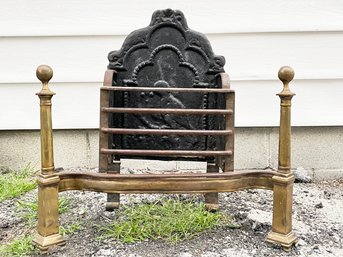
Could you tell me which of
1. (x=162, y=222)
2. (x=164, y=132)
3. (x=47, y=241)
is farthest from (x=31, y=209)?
(x=164, y=132)

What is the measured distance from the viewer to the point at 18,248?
231 cm

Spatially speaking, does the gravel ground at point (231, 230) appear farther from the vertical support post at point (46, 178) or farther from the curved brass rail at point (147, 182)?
the curved brass rail at point (147, 182)

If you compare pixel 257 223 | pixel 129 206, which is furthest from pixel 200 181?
pixel 129 206

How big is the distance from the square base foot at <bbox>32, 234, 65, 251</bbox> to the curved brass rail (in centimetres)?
24

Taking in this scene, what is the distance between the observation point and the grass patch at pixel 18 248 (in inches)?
89.9

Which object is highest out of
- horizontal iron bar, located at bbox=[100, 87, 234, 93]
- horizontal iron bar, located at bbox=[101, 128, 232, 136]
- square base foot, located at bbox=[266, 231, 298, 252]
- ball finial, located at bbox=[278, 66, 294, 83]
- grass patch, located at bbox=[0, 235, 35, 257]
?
ball finial, located at bbox=[278, 66, 294, 83]

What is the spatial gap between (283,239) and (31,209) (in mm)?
1613

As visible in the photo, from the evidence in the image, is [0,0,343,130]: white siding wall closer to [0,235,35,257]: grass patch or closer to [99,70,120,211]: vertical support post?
[99,70,120,211]: vertical support post

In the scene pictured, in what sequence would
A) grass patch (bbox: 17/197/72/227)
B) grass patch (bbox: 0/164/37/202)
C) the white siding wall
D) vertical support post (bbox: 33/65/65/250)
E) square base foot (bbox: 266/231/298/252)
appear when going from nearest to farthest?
vertical support post (bbox: 33/65/65/250), square base foot (bbox: 266/231/298/252), grass patch (bbox: 17/197/72/227), grass patch (bbox: 0/164/37/202), the white siding wall

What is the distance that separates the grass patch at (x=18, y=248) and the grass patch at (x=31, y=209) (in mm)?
299

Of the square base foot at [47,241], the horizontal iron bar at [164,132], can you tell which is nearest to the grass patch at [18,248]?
the square base foot at [47,241]

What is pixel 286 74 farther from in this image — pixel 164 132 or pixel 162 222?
pixel 162 222

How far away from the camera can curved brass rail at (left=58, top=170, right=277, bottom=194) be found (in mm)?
2293

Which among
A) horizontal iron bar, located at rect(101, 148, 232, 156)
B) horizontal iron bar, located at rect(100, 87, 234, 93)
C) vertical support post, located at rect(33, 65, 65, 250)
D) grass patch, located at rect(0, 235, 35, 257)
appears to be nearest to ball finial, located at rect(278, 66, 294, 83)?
horizontal iron bar, located at rect(100, 87, 234, 93)
